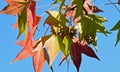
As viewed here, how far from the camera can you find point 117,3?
1.10 metres

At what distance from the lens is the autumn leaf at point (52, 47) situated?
1030 millimetres

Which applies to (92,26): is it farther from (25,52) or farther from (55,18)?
(25,52)

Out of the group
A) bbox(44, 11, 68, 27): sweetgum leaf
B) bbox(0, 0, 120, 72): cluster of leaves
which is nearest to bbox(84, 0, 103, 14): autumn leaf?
bbox(0, 0, 120, 72): cluster of leaves

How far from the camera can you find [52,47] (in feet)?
3.45

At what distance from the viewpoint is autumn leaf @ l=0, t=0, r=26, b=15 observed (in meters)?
1.05

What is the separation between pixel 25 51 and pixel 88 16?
0.68 ft

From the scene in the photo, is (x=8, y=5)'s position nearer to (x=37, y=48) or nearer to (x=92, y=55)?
(x=37, y=48)

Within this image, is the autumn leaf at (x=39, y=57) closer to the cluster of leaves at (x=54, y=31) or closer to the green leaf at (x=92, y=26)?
the cluster of leaves at (x=54, y=31)

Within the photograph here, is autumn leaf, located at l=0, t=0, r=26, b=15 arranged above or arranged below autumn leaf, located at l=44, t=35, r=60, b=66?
above

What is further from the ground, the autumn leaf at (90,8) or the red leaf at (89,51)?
the autumn leaf at (90,8)

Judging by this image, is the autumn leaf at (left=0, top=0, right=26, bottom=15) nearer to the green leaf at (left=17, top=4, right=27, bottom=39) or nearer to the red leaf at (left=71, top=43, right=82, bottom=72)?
the green leaf at (left=17, top=4, right=27, bottom=39)

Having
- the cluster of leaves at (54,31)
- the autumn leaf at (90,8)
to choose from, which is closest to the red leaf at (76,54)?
the cluster of leaves at (54,31)

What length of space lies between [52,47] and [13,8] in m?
0.16

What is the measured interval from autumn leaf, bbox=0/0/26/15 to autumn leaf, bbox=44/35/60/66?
0.38ft
